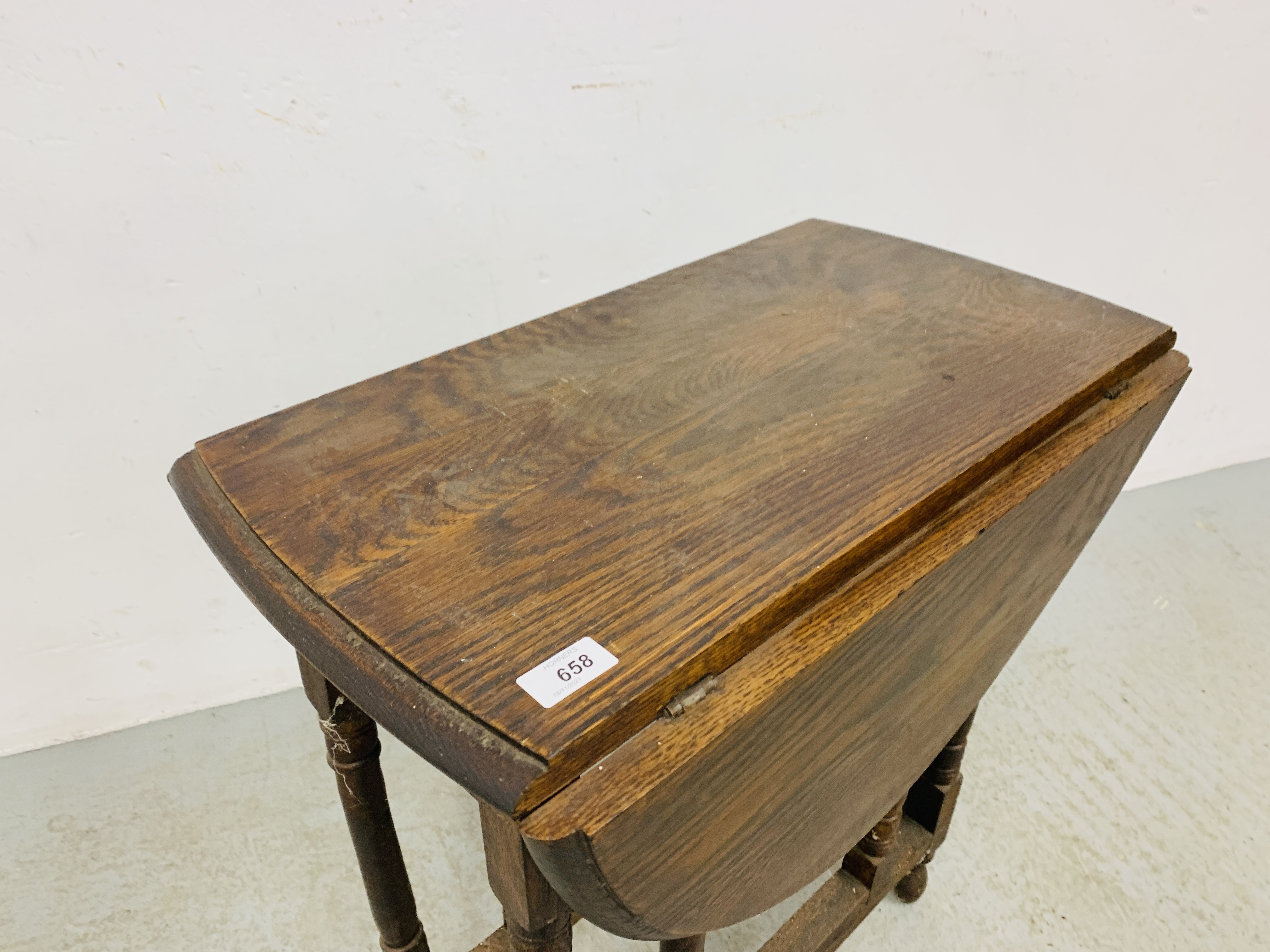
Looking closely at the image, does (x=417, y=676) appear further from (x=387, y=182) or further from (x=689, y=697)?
(x=387, y=182)

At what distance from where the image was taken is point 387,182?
1235 mm

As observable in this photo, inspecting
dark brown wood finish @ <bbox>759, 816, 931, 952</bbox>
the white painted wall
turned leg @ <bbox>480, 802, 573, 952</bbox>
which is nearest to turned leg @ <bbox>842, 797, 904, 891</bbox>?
dark brown wood finish @ <bbox>759, 816, 931, 952</bbox>

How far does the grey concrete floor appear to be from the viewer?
4.00 feet

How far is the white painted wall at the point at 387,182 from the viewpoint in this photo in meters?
1.11

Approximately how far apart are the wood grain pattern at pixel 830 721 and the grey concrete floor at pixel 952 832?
56 centimetres

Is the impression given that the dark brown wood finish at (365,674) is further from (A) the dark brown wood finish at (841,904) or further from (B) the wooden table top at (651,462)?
(A) the dark brown wood finish at (841,904)

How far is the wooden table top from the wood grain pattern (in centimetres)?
2

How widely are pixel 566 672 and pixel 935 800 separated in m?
0.85

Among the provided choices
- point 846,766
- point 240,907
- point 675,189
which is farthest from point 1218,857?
point 240,907

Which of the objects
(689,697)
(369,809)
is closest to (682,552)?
(689,697)

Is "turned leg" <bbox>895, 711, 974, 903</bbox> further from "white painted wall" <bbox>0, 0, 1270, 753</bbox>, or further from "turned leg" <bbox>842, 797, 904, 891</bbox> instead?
"white painted wall" <bbox>0, 0, 1270, 753</bbox>

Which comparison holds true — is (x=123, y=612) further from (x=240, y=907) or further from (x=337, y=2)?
(x=337, y=2)

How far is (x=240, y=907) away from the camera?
4.09ft

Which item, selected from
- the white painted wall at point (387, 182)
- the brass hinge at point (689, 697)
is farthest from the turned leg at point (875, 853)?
the white painted wall at point (387, 182)
